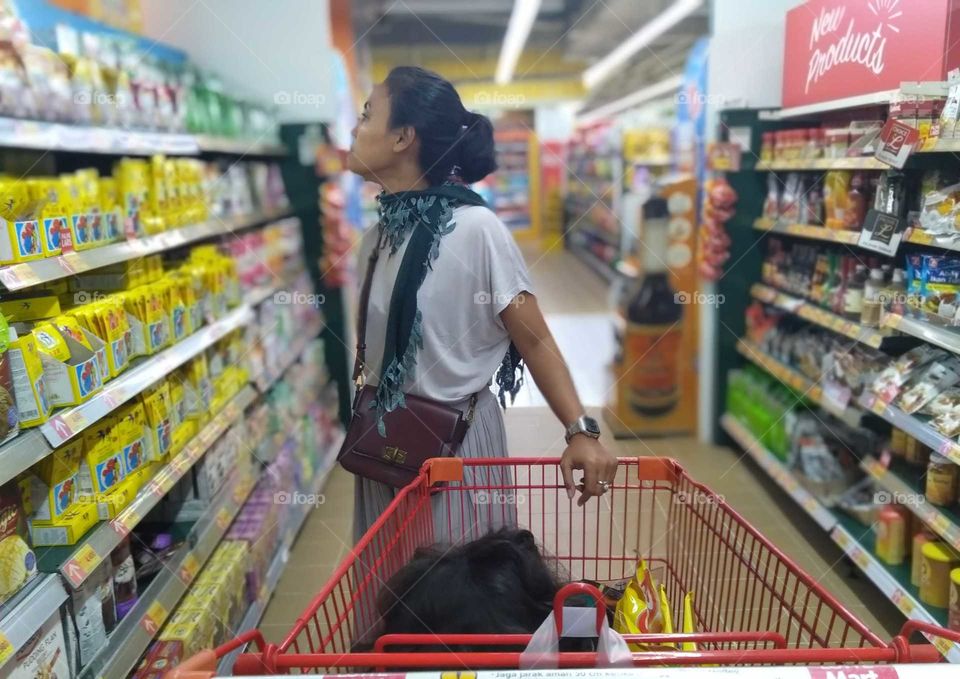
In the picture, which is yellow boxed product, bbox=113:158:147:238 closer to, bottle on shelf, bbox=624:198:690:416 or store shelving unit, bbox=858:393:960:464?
store shelving unit, bbox=858:393:960:464

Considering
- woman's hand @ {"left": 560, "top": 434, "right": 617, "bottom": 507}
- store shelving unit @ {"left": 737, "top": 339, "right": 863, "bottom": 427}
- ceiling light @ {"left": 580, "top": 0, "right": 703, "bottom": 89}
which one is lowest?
store shelving unit @ {"left": 737, "top": 339, "right": 863, "bottom": 427}

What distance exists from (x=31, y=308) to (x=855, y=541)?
2899 millimetres

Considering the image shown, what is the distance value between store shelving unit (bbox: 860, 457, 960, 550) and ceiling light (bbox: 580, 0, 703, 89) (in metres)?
2.62

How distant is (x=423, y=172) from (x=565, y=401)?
609mm

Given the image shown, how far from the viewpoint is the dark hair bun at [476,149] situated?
67.3 inches

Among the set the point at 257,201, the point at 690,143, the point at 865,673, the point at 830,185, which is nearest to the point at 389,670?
the point at 865,673

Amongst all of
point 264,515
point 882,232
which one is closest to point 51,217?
point 264,515

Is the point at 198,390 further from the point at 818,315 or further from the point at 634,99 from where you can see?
the point at 634,99

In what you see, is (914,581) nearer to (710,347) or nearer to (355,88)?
(710,347)

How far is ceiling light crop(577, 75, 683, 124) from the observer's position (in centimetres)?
616

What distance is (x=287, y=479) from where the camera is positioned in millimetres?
3498

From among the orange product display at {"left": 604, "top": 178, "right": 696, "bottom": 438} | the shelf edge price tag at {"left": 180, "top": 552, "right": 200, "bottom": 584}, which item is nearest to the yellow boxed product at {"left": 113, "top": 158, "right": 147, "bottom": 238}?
the shelf edge price tag at {"left": 180, "top": 552, "right": 200, "bottom": 584}

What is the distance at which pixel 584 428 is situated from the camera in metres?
1.49

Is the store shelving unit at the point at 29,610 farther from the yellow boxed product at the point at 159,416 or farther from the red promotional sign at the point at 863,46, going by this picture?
the red promotional sign at the point at 863,46
